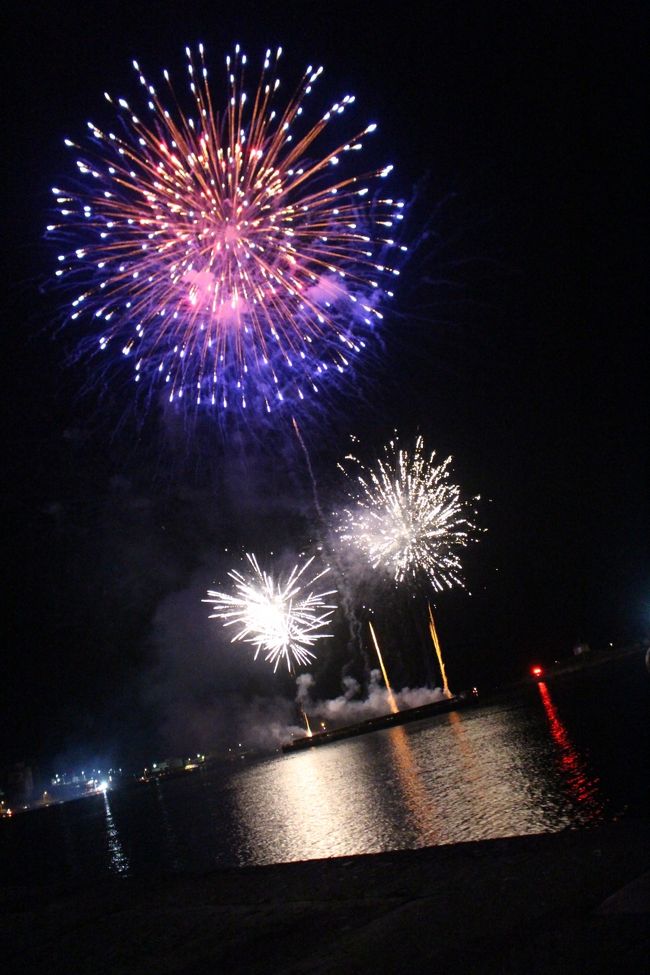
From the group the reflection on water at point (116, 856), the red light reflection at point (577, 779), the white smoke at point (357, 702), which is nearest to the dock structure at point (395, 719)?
the white smoke at point (357, 702)

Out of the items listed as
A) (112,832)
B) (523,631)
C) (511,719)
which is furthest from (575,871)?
(523,631)

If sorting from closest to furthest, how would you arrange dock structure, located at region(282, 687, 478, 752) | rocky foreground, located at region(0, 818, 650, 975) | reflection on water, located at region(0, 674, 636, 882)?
rocky foreground, located at region(0, 818, 650, 975)
reflection on water, located at region(0, 674, 636, 882)
dock structure, located at region(282, 687, 478, 752)

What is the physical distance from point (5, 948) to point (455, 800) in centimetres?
604

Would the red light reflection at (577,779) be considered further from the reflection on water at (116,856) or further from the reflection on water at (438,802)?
the reflection on water at (116,856)

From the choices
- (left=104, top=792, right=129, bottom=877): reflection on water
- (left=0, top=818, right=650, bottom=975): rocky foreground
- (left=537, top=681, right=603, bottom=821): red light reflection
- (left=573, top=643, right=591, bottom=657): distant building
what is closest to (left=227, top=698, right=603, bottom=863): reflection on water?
(left=537, top=681, right=603, bottom=821): red light reflection

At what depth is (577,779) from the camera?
29.2 feet

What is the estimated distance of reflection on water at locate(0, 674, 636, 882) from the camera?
26.6 feet

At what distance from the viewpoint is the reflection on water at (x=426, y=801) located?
8102 mm

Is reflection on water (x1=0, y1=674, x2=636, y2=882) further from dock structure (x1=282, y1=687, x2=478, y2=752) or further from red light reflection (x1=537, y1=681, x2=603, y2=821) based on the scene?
dock structure (x1=282, y1=687, x2=478, y2=752)

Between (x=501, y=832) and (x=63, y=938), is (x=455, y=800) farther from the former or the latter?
(x=63, y=938)

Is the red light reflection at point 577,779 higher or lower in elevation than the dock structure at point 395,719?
higher

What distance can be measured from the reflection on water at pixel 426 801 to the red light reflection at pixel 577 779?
0.03 m

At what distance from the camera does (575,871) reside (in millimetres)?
5055

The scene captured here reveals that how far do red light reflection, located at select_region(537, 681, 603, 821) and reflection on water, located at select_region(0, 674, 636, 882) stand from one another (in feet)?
0.08
